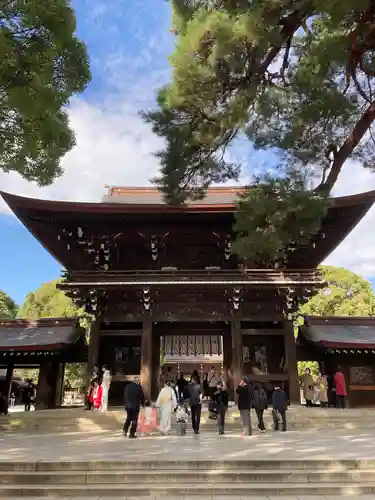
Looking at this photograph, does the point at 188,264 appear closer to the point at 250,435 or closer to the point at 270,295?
the point at 270,295

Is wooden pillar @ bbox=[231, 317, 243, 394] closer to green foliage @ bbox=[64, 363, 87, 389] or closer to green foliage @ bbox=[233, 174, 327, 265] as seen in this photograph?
green foliage @ bbox=[233, 174, 327, 265]

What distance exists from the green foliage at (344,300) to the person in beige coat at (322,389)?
14954mm

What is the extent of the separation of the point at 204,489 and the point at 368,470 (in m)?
2.93

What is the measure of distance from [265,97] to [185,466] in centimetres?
749

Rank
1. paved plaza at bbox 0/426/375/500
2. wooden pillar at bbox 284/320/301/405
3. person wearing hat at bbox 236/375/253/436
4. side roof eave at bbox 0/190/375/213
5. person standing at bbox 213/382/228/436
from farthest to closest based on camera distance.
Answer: wooden pillar at bbox 284/320/301/405, side roof eave at bbox 0/190/375/213, person standing at bbox 213/382/228/436, person wearing hat at bbox 236/375/253/436, paved plaza at bbox 0/426/375/500

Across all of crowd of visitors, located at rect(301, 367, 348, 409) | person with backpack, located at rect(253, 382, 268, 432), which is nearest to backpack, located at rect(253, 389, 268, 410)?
person with backpack, located at rect(253, 382, 268, 432)

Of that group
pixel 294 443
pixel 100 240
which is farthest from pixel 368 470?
pixel 100 240

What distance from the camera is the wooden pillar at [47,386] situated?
16328mm

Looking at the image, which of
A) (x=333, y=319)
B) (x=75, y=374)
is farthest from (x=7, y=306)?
(x=333, y=319)

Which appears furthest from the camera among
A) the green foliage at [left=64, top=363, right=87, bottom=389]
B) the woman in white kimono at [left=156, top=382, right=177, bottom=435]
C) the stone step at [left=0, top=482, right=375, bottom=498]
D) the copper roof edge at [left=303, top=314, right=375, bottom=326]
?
the green foliage at [left=64, top=363, right=87, bottom=389]

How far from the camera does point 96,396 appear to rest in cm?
1327

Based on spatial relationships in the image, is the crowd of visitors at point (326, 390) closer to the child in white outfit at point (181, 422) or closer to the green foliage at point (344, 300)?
the child in white outfit at point (181, 422)

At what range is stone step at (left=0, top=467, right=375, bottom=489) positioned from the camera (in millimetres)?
6762

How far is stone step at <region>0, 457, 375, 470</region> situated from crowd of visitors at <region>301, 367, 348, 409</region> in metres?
7.39
